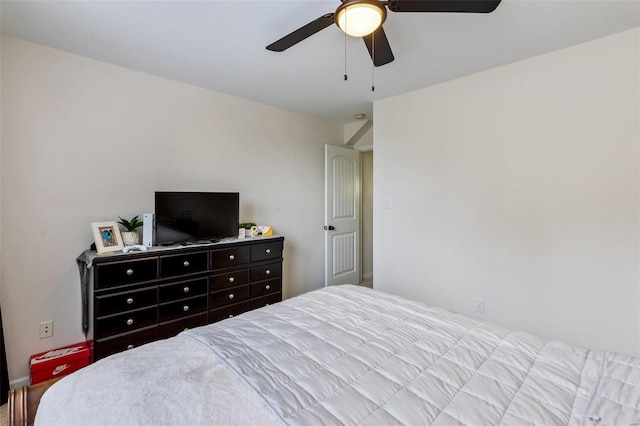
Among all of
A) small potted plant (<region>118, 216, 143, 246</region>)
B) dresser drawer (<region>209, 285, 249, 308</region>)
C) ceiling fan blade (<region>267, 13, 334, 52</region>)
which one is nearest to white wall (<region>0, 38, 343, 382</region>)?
small potted plant (<region>118, 216, 143, 246</region>)

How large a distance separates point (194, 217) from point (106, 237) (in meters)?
0.64

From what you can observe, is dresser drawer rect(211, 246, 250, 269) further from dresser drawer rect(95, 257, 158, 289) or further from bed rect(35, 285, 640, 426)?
bed rect(35, 285, 640, 426)

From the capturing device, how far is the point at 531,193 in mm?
2373

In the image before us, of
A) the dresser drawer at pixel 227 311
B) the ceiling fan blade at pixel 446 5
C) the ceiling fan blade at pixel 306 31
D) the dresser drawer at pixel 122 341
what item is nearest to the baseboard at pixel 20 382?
the dresser drawer at pixel 122 341

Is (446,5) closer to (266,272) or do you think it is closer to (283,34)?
(283,34)

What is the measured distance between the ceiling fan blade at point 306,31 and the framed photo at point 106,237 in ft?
5.91

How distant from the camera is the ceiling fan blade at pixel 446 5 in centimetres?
124

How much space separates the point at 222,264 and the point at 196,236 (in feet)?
1.11

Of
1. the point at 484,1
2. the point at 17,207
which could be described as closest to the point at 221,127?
the point at 17,207

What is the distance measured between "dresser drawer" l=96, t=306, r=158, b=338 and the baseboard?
0.66 meters

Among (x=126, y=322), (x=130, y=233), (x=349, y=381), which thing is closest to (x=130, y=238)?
(x=130, y=233)

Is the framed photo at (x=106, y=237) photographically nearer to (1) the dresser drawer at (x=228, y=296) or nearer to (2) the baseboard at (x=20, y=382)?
(1) the dresser drawer at (x=228, y=296)

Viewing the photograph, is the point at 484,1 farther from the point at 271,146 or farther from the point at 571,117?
the point at 271,146

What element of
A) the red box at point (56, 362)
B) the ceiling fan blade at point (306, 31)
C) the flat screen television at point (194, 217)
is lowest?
the red box at point (56, 362)
